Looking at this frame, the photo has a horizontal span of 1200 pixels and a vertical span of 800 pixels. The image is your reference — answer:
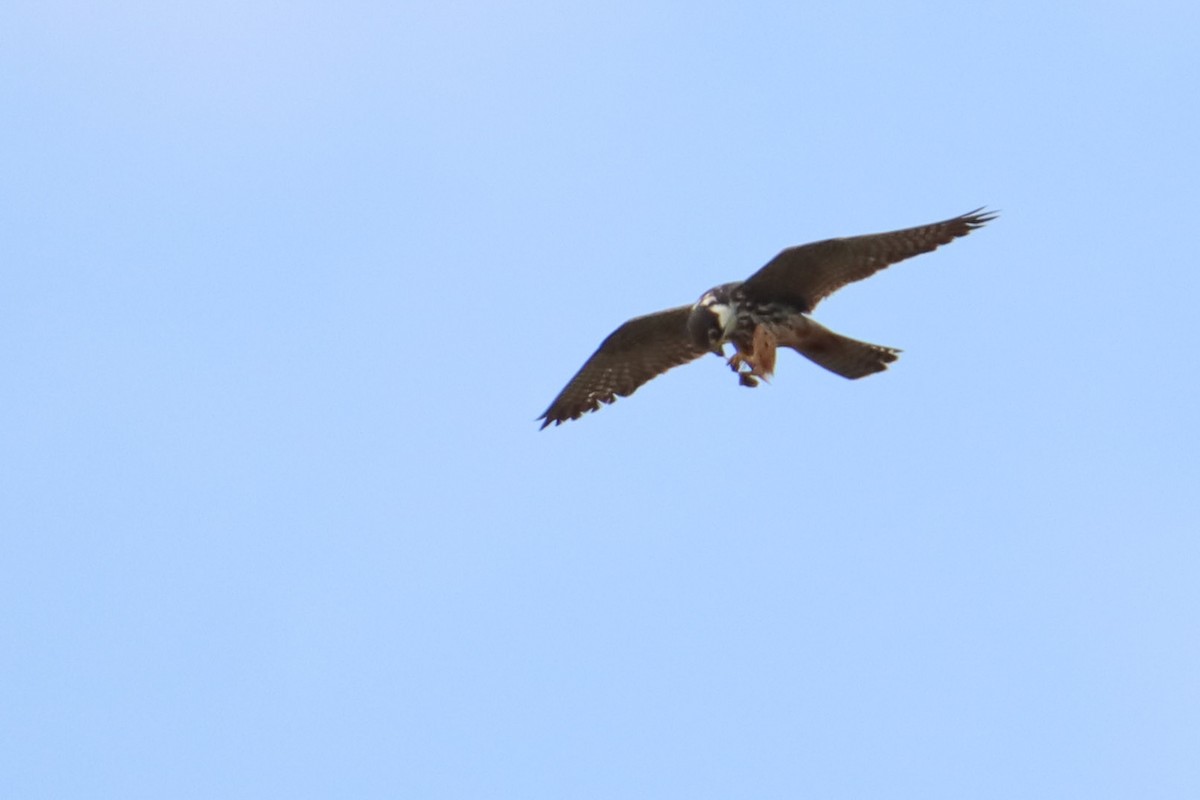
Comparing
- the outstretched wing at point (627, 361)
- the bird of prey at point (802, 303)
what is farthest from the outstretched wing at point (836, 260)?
the outstretched wing at point (627, 361)

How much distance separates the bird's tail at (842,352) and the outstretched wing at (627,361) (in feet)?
3.02

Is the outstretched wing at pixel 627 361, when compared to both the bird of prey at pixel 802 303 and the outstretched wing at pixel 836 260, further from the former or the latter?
the outstretched wing at pixel 836 260

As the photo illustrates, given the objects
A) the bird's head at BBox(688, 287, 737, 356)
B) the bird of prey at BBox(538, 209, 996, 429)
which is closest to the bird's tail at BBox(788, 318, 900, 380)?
the bird of prey at BBox(538, 209, 996, 429)

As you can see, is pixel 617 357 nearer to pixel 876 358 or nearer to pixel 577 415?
pixel 577 415

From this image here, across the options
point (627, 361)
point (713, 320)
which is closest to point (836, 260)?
point (713, 320)

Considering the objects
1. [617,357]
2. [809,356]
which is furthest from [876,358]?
[617,357]

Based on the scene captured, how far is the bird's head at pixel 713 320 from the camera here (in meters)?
13.1

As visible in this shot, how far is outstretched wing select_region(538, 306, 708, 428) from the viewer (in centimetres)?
1412

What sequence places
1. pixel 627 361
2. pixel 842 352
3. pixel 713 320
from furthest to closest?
pixel 627 361, pixel 842 352, pixel 713 320

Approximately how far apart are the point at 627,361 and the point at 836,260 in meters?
1.98

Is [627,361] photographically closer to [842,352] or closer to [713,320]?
[713,320]

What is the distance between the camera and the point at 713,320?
13.1 m

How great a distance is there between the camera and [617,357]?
1443 centimetres

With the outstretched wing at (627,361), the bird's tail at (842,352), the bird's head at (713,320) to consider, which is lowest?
the bird's tail at (842,352)
